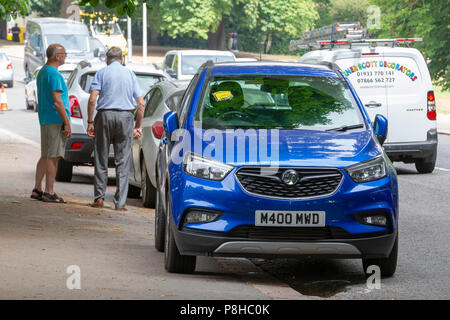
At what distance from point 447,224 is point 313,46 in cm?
1149

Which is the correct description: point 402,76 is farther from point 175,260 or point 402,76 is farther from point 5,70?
point 5,70

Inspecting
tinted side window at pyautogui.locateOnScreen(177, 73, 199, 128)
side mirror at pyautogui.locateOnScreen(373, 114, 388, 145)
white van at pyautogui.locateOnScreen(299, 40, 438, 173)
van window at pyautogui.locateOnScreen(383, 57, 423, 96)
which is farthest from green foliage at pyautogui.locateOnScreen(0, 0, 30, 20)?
side mirror at pyautogui.locateOnScreen(373, 114, 388, 145)

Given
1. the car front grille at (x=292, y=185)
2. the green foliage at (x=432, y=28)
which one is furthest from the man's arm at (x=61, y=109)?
the green foliage at (x=432, y=28)

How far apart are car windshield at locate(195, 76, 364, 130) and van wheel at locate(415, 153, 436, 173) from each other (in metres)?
8.15

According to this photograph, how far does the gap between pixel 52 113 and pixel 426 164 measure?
7159 millimetres

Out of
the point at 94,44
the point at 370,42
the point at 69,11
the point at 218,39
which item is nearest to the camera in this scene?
the point at 370,42

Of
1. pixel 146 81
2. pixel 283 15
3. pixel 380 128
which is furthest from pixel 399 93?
pixel 283 15

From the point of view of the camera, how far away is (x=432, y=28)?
108 ft

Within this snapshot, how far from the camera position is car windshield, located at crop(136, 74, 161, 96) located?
48.4ft

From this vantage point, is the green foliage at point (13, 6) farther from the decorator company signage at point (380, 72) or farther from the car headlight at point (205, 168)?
the car headlight at point (205, 168)

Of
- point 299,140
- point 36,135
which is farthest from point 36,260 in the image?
point 36,135

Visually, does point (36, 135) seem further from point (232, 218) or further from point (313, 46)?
point (232, 218)

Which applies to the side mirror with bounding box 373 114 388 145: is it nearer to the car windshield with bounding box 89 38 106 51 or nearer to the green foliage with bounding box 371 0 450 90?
the green foliage with bounding box 371 0 450 90

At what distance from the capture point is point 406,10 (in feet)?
113
